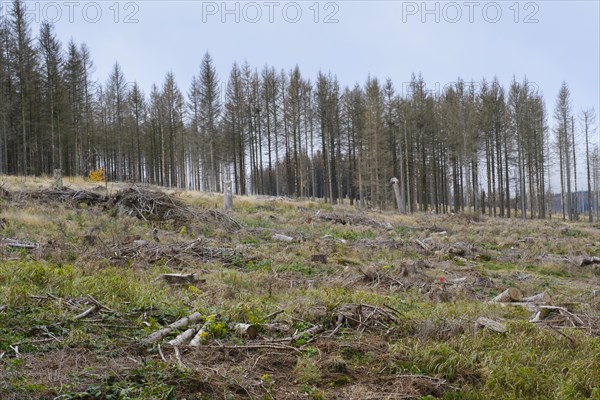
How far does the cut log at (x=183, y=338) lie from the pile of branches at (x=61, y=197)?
1191cm

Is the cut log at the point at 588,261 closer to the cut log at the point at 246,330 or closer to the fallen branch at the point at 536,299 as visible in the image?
the fallen branch at the point at 536,299

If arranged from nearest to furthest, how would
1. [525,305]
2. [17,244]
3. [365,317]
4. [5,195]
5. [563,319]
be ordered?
[365,317] < [563,319] < [525,305] < [17,244] < [5,195]

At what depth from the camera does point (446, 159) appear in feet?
144

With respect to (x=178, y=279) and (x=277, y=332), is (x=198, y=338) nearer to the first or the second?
(x=277, y=332)

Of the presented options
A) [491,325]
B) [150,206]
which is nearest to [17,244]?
[150,206]

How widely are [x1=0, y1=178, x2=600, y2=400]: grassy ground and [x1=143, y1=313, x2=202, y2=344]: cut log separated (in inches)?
3.3

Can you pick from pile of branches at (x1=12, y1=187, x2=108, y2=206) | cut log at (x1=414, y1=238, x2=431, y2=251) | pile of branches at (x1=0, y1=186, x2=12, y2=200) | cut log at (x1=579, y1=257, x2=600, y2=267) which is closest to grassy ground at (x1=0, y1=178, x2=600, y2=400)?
cut log at (x1=579, y1=257, x2=600, y2=267)

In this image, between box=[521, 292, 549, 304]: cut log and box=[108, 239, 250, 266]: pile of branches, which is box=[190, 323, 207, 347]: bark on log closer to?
box=[108, 239, 250, 266]: pile of branches

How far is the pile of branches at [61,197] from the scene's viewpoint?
48.0ft

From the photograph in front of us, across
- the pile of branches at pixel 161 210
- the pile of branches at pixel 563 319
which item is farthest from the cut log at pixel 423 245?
the pile of branches at pixel 563 319

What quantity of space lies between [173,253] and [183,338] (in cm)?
548

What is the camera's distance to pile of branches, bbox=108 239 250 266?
29.0 ft

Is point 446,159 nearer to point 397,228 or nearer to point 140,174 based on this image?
point 397,228

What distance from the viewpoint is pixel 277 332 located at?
484 centimetres
